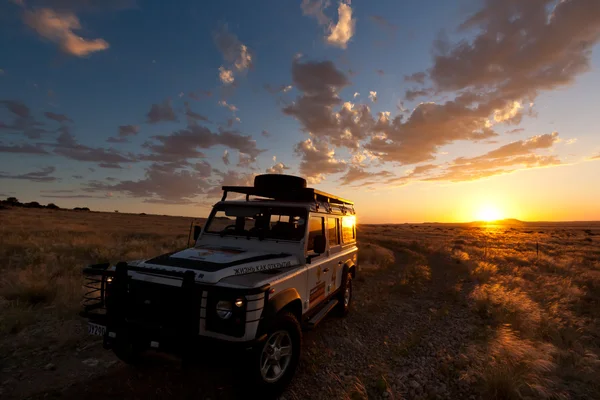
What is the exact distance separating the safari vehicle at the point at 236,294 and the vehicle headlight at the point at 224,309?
1cm

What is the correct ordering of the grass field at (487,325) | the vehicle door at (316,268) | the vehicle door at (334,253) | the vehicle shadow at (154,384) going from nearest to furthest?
the vehicle shadow at (154,384) → the grass field at (487,325) → the vehicle door at (316,268) → the vehicle door at (334,253)

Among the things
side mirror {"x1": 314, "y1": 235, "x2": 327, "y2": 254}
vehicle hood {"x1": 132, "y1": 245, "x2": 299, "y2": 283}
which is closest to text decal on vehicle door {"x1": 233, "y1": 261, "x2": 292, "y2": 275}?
vehicle hood {"x1": 132, "y1": 245, "x2": 299, "y2": 283}

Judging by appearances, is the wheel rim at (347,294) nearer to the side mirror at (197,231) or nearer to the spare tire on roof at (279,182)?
the spare tire on roof at (279,182)

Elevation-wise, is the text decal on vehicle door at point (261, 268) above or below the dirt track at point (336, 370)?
above

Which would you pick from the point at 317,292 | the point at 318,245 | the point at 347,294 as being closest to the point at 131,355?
the point at 317,292

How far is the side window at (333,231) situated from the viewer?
658 cm

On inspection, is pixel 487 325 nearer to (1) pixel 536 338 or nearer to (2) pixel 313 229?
(1) pixel 536 338

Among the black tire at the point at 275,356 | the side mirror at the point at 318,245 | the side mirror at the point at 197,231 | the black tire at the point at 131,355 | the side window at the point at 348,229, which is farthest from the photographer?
the side window at the point at 348,229

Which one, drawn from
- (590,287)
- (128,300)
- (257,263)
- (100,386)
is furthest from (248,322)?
(590,287)

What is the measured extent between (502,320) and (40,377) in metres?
8.91

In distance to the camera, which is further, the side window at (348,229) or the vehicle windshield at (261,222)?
the side window at (348,229)

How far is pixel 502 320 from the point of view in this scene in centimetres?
759

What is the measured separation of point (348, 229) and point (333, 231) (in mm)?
1455

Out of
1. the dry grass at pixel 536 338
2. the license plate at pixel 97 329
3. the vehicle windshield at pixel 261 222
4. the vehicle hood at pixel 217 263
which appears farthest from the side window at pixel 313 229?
the license plate at pixel 97 329
